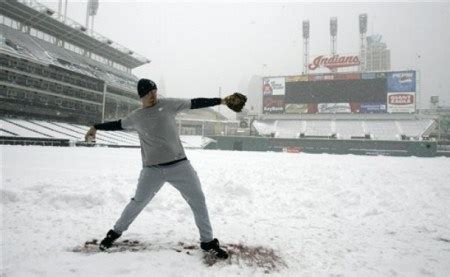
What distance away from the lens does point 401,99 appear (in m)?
45.9

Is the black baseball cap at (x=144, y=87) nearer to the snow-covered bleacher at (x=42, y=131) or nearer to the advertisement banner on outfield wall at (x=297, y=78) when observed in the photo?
the snow-covered bleacher at (x=42, y=131)

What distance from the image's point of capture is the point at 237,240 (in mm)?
4012

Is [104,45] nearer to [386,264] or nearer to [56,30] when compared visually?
[56,30]

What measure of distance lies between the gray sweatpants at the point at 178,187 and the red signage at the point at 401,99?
161 feet

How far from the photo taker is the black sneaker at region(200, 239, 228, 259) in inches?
129

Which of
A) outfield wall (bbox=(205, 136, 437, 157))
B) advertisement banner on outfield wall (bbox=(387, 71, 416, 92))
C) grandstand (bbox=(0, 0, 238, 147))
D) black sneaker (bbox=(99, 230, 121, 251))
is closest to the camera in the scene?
black sneaker (bbox=(99, 230, 121, 251))

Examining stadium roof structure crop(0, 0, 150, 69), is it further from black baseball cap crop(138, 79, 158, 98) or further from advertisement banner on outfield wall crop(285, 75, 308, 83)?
black baseball cap crop(138, 79, 158, 98)

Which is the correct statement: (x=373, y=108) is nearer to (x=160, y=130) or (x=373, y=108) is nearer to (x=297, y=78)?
(x=297, y=78)

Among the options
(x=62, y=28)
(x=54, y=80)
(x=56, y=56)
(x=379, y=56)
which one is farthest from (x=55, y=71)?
(x=379, y=56)

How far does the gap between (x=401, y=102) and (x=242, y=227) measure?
159 ft

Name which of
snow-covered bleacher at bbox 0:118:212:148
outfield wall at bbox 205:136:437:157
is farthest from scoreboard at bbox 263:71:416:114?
snow-covered bleacher at bbox 0:118:212:148

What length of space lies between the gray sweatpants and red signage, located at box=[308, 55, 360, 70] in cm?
→ 5509

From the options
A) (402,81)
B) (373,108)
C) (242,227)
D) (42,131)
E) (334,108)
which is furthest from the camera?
(334,108)

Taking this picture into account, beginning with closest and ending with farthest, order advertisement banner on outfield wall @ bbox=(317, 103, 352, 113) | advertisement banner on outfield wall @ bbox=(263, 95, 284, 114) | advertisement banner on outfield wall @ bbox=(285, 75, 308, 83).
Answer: advertisement banner on outfield wall @ bbox=(317, 103, 352, 113) → advertisement banner on outfield wall @ bbox=(285, 75, 308, 83) → advertisement banner on outfield wall @ bbox=(263, 95, 284, 114)
